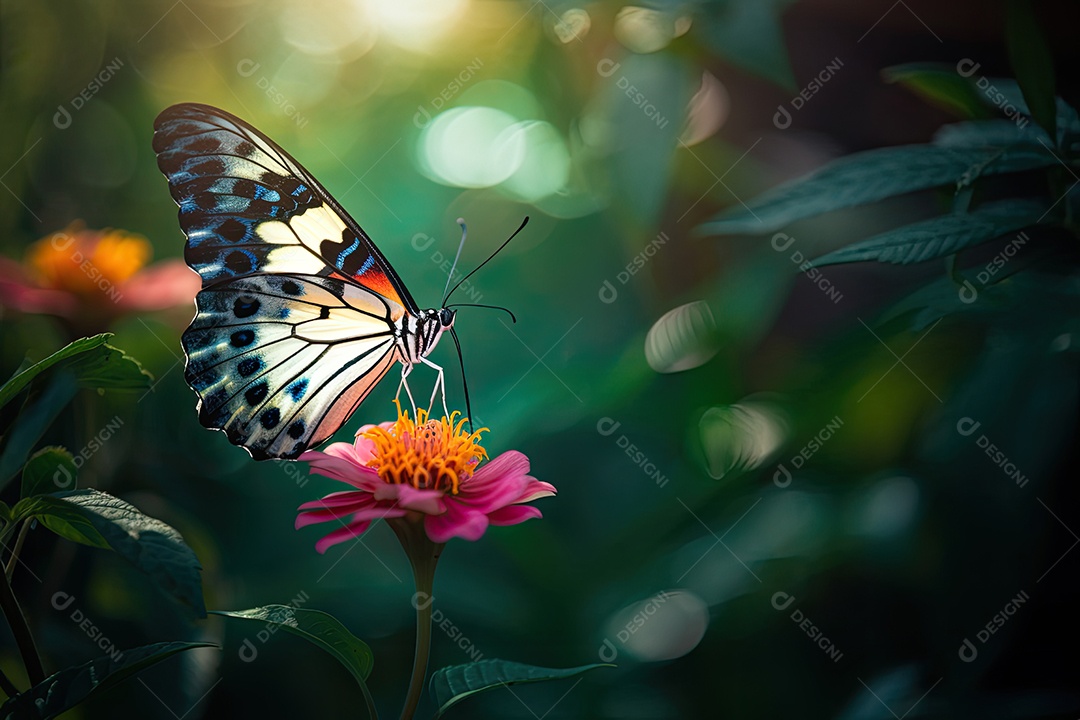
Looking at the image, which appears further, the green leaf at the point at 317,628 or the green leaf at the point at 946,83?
the green leaf at the point at 946,83

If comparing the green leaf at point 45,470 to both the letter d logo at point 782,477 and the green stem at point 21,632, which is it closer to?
the green stem at point 21,632

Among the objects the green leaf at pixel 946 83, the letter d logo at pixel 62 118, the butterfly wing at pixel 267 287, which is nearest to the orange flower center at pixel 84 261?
the letter d logo at pixel 62 118

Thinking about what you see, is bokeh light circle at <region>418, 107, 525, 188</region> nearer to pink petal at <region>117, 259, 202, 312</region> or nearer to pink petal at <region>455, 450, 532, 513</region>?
pink petal at <region>117, 259, 202, 312</region>

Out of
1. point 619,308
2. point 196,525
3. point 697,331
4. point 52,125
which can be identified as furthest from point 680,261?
point 52,125

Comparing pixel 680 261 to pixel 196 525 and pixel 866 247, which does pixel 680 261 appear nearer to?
pixel 866 247

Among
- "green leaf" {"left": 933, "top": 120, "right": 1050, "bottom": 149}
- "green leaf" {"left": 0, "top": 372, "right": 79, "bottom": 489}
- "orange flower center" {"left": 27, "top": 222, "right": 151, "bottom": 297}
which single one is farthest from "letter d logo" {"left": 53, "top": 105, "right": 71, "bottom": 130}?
"green leaf" {"left": 933, "top": 120, "right": 1050, "bottom": 149}

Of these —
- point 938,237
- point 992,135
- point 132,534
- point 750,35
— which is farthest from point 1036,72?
point 132,534

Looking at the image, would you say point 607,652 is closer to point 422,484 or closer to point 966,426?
point 422,484
